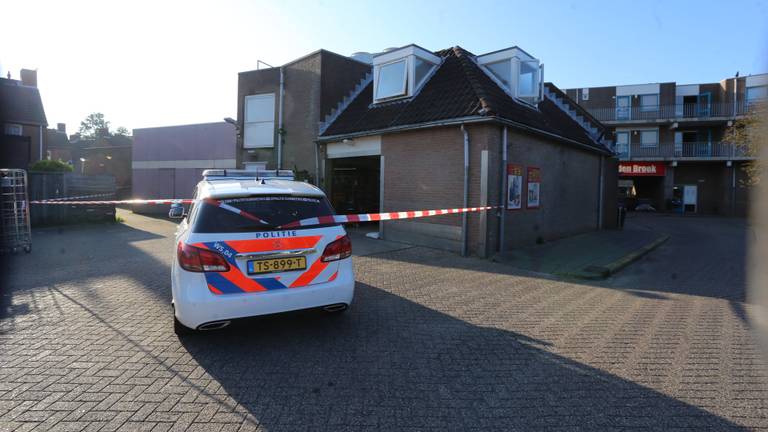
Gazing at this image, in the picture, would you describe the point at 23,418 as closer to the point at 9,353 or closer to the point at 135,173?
the point at 9,353

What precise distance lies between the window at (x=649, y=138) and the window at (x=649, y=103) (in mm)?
1945

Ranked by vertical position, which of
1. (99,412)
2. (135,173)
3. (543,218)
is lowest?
(99,412)

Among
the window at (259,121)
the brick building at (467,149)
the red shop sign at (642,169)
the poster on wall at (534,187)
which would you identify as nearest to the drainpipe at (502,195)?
the brick building at (467,149)

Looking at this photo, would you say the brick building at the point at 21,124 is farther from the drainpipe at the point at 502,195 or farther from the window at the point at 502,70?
the drainpipe at the point at 502,195

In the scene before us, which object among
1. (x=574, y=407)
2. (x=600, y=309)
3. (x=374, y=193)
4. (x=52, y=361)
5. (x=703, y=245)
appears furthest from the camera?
(x=374, y=193)

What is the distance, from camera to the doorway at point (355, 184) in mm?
15684

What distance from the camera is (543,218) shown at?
12.7 metres

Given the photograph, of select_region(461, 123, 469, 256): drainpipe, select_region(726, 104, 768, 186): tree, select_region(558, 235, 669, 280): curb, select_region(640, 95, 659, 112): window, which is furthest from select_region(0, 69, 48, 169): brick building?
select_region(640, 95, 659, 112): window

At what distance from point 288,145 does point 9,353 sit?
12.3 m

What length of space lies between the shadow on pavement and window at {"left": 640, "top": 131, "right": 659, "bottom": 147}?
38457 mm

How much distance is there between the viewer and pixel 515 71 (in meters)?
12.8

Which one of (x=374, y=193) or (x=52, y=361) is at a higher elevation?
(x=374, y=193)

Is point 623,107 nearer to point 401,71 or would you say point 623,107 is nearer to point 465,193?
point 401,71

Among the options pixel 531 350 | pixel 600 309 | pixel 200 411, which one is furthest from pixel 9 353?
pixel 600 309
